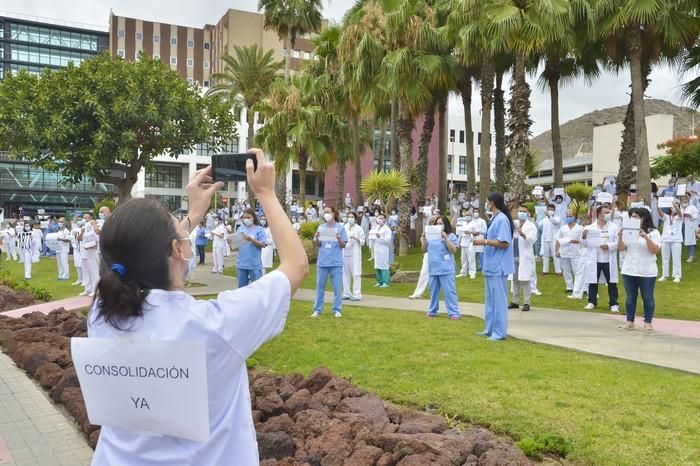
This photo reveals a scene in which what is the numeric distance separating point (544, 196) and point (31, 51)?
7658cm

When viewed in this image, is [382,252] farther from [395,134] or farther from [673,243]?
[395,134]

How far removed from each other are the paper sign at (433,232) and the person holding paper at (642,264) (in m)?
2.87

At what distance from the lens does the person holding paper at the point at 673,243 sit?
52.7 feet

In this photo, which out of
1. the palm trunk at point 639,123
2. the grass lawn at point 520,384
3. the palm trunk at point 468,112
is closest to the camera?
the grass lawn at point 520,384

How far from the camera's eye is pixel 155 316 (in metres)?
1.73

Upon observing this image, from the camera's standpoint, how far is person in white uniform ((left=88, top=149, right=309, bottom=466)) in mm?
1712

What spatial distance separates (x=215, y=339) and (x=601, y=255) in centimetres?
1157

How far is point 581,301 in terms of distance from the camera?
43.7 ft

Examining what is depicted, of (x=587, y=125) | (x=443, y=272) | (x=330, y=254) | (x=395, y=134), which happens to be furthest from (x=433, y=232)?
(x=587, y=125)

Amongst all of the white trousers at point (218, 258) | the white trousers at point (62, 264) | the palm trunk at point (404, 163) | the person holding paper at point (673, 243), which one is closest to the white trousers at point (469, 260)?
the person holding paper at point (673, 243)

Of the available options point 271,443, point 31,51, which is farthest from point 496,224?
point 31,51

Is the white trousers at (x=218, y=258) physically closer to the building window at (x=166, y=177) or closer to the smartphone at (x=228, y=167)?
the smartphone at (x=228, y=167)

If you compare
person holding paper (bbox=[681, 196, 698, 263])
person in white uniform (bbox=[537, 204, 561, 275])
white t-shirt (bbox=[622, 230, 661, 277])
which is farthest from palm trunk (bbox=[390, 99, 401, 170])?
white t-shirt (bbox=[622, 230, 661, 277])

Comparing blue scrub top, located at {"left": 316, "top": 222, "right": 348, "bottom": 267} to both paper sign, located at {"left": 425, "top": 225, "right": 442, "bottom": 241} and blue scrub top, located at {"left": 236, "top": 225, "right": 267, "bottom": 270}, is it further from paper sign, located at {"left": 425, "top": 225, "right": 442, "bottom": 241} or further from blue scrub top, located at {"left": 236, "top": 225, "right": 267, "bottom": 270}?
paper sign, located at {"left": 425, "top": 225, "right": 442, "bottom": 241}
